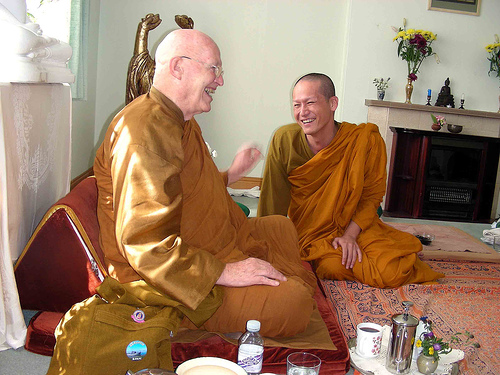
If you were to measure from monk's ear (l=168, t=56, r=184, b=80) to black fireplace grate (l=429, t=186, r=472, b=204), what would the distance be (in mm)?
4225

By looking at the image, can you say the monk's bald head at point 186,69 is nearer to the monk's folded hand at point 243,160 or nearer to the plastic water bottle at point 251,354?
the monk's folded hand at point 243,160

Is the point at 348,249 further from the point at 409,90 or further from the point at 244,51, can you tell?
the point at 244,51

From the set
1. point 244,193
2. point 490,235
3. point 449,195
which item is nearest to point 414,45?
point 449,195

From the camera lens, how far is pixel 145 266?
1.51m

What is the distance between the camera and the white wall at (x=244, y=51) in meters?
5.54

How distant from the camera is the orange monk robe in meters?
2.68

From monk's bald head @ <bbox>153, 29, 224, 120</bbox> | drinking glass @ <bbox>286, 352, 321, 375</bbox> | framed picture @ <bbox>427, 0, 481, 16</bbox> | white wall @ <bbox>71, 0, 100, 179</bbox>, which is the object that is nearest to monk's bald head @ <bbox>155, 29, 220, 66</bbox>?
monk's bald head @ <bbox>153, 29, 224, 120</bbox>

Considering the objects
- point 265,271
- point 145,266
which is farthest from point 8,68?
point 265,271

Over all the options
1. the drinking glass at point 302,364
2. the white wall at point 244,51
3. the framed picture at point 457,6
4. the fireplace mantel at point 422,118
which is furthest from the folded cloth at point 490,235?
the drinking glass at point 302,364

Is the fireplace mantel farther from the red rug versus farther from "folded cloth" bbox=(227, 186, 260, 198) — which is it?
the red rug

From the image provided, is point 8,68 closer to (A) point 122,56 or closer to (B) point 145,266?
(B) point 145,266

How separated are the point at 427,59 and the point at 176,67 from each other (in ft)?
14.9

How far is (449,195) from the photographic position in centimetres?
540

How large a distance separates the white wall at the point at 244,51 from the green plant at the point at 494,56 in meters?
1.65
